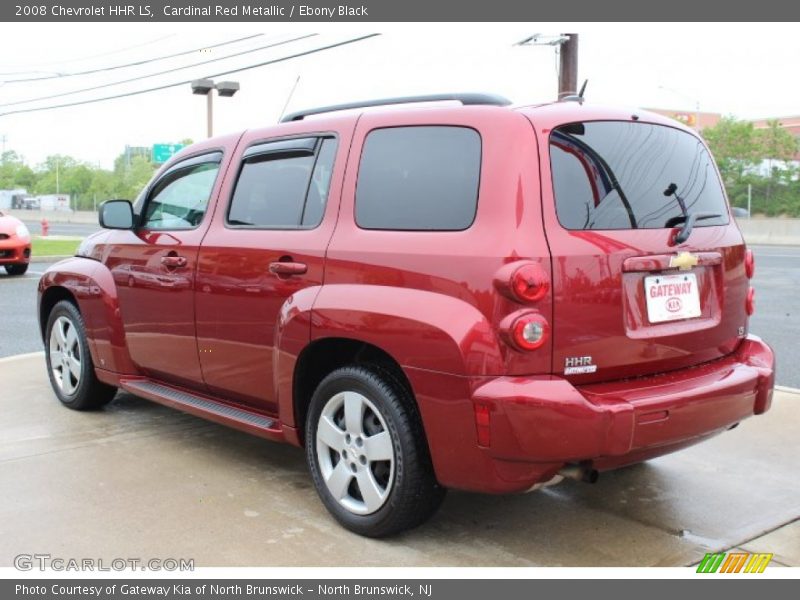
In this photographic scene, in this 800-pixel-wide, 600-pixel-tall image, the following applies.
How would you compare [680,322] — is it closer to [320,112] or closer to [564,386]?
[564,386]

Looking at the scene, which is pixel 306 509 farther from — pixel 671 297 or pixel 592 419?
pixel 671 297

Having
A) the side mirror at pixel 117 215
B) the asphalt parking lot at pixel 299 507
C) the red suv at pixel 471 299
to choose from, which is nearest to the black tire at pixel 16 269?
the asphalt parking lot at pixel 299 507

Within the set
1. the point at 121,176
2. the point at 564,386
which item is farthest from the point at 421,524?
the point at 121,176

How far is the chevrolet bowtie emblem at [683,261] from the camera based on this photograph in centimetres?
341

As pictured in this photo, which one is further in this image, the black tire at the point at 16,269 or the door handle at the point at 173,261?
the black tire at the point at 16,269

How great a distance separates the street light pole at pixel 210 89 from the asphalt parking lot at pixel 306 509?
55.2 feet

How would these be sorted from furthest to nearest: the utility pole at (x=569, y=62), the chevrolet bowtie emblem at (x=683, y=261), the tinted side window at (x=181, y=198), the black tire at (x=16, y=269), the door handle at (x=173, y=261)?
the black tire at (x=16, y=269)
the utility pole at (x=569, y=62)
the tinted side window at (x=181, y=198)
the door handle at (x=173, y=261)
the chevrolet bowtie emblem at (x=683, y=261)

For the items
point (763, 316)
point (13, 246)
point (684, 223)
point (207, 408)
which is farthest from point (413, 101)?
point (13, 246)

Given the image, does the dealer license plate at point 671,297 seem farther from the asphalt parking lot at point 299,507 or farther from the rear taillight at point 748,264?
the asphalt parking lot at point 299,507

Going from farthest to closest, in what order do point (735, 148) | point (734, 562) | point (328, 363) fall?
point (735, 148) → point (328, 363) → point (734, 562)

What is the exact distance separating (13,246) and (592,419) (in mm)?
13402

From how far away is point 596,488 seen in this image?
4.26 meters

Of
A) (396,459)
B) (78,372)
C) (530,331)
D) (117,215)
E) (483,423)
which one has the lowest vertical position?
(78,372)

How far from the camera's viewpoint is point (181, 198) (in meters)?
4.90
